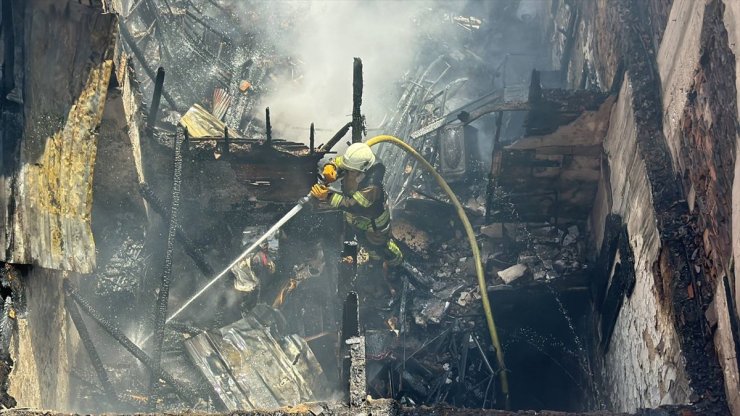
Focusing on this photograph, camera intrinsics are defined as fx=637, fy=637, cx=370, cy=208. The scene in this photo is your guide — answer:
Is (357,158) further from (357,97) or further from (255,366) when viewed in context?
(255,366)

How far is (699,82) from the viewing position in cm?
609

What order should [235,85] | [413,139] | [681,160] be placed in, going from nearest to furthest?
[681,160], [413,139], [235,85]

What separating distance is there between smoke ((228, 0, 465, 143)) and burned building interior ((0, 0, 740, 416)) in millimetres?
106

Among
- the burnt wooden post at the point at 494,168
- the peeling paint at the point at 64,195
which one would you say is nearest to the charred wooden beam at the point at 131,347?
the peeling paint at the point at 64,195

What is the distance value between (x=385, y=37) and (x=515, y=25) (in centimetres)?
341

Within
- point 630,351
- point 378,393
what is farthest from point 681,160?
point 378,393

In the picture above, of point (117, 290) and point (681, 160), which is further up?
point (681, 160)

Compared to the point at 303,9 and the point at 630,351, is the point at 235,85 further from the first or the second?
the point at 630,351

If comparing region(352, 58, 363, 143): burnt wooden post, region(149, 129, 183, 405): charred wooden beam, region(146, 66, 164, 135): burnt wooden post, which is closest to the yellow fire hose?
region(352, 58, 363, 143): burnt wooden post

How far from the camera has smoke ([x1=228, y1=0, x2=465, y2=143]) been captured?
13164 mm

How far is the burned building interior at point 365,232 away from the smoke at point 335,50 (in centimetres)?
11

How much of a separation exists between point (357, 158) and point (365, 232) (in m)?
1.40

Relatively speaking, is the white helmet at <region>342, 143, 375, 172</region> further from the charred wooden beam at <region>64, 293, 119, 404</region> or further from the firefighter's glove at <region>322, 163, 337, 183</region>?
the charred wooden beam at <region>64, 293, 119, 404</region>

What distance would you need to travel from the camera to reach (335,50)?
14.4m
